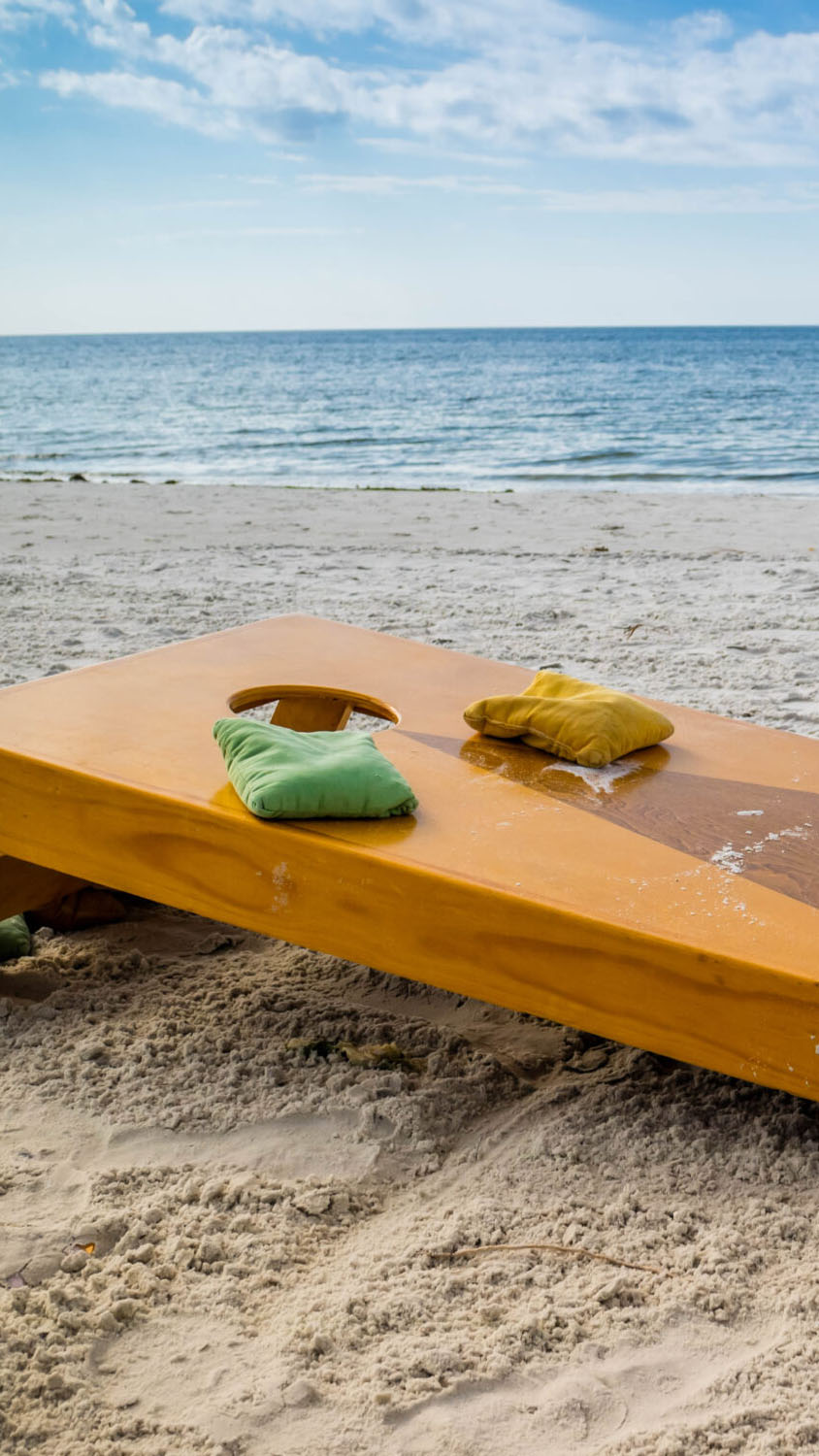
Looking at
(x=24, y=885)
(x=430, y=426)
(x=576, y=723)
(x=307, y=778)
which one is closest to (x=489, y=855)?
(x=307, y=778)

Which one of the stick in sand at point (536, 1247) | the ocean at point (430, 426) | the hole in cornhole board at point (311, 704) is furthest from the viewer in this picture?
the ocean at point (430, 426)

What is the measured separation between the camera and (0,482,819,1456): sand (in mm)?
1132

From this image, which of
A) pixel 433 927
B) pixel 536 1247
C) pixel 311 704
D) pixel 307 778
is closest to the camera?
pixel 536 1247

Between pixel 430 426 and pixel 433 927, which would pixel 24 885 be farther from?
pixel 430 426

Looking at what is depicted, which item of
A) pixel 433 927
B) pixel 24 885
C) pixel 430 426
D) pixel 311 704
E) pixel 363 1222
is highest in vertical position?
pixel 430 426

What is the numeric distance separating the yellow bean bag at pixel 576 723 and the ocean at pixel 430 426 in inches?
371

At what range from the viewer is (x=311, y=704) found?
262cm

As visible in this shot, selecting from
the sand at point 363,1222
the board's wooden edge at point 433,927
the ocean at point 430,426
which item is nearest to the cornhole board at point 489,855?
the board's wooden edge at point 433,927

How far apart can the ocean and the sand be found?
385 inches

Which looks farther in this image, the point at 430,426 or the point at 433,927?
the point at 430,426

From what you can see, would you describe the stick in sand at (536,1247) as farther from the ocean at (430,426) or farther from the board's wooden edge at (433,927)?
the ocean at (430,426)

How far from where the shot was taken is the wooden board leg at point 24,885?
2139 millimetres

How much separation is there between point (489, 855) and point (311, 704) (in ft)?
3.53

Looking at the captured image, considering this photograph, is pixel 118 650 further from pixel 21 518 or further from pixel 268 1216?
pixel 21 518
